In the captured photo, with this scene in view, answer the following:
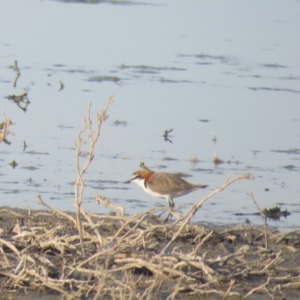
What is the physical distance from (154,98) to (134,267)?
25.6ft

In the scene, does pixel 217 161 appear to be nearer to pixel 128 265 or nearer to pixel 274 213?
pixel 274 213

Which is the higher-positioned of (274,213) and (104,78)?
(274,213)

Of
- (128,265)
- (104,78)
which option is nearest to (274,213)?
(128,265)

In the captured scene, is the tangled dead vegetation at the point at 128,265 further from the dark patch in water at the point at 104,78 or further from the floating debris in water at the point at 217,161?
the dark patch in water at the point at 104,78

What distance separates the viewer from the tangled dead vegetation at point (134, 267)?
254 inches

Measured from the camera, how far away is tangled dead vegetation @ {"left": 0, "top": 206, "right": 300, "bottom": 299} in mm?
6441

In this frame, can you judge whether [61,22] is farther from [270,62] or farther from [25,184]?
[25,184]

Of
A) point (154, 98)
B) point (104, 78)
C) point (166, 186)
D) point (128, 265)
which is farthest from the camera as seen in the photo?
point (104, 78)

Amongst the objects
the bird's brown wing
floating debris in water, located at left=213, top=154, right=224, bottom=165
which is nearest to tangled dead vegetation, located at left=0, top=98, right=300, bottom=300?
the bird's brown wing

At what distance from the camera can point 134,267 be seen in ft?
22.3

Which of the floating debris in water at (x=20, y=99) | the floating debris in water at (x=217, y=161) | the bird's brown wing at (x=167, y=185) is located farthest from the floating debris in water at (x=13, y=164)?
the floating debris in water at (x=20, y=99)

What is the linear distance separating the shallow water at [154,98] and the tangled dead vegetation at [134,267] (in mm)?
1984

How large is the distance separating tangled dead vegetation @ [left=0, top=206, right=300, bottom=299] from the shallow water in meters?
1.98

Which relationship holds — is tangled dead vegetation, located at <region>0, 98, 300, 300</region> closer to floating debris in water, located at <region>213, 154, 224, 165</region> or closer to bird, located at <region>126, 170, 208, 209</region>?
bird, located at <region>126, 170, 208, 209</region>
